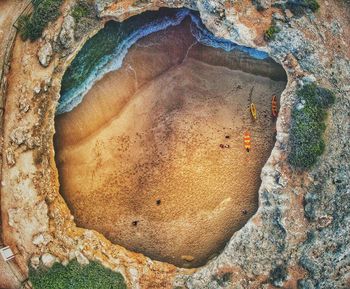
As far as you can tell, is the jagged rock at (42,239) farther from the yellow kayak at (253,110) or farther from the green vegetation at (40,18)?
the yellow kayak at (253,110)

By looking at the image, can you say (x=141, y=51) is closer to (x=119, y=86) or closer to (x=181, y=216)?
(x=119, y=86)

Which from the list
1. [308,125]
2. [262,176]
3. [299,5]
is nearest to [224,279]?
[262,176]

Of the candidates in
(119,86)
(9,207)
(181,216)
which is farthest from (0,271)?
(119,86)

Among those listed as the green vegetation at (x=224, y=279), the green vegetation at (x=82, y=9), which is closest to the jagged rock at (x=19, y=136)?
the green vegetation at (x=82, y=9)

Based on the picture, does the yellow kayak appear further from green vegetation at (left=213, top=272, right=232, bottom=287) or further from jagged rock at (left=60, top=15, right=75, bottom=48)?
jagged rock at (left=60, top=15, right=75, bottom=48)

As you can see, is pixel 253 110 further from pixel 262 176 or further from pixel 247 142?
pixel 262 176

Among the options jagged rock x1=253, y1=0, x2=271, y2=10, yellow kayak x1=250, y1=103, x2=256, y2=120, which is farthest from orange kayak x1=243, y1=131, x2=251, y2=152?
jagged rock x1=253, y1=0, x2=271, y2=10
